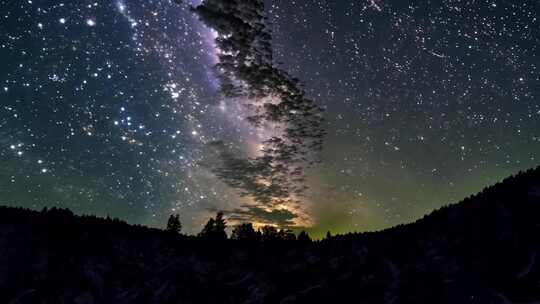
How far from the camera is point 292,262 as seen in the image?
2908 centimetres

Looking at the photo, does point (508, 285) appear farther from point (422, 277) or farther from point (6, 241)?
point (6, 241)

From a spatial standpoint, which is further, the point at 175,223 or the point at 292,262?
the point at 175,223

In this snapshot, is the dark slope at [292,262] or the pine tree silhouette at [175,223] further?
the pine tree silhouette at [175,223]

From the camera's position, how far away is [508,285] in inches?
676

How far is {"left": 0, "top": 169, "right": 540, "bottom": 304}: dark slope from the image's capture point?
1920 cm

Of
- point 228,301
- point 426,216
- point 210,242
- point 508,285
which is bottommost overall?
point 228,301

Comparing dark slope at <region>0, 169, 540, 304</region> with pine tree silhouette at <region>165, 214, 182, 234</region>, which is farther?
pine tree silhouette at <region>165, 214, 182, 234</region>

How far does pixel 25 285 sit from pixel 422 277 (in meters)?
23.1

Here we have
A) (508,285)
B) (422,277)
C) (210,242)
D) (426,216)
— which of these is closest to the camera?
(508,285)

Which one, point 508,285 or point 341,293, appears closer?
point 508,285

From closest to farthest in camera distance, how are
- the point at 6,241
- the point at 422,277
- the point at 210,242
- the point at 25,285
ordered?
1. the point at 422,277
2. the point at 25,285
3. the point at 6,241
4. the point at 210,242

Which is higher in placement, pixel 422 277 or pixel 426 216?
pixel 426 216

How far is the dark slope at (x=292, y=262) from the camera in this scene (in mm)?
19203

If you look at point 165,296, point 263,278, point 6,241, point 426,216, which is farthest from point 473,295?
point 6,241
